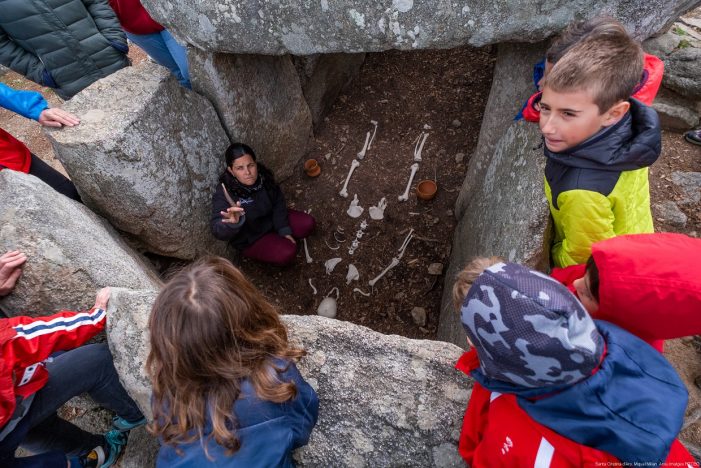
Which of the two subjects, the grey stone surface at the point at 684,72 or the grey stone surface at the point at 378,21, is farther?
the grey stone surface at the point at 684,72

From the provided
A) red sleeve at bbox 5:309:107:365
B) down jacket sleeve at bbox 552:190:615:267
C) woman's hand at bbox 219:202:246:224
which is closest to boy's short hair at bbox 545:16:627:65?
down jacket sleeve at bbox 552:190:615:267

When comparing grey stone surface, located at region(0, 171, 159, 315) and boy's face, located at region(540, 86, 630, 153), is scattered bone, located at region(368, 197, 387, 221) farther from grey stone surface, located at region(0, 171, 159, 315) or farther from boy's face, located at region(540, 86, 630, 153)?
boy's face, located at region(540, 86, 630, 153)

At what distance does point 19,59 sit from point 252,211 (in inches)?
89.0

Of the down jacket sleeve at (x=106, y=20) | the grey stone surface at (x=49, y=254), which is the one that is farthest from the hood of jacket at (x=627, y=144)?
the down jacket sleeve at (x=106, y=20)

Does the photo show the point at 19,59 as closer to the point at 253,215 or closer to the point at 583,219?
the point at 253,215

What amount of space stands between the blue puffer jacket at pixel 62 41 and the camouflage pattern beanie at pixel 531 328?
3848 millimetres

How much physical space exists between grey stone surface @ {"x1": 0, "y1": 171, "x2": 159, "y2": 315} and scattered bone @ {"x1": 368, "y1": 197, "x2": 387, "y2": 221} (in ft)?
7.55

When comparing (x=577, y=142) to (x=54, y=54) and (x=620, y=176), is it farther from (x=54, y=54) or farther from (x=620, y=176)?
(x=54, y=54)

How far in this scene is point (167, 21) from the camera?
287 centimetres

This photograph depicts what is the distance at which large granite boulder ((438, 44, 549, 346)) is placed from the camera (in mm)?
2562

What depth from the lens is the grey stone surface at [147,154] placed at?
2.92 m

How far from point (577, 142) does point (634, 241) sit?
2.27 ft

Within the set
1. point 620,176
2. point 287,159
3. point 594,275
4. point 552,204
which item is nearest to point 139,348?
point 594,275

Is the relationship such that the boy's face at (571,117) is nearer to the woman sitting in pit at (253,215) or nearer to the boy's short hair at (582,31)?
the boy's short hair at (582,31)
